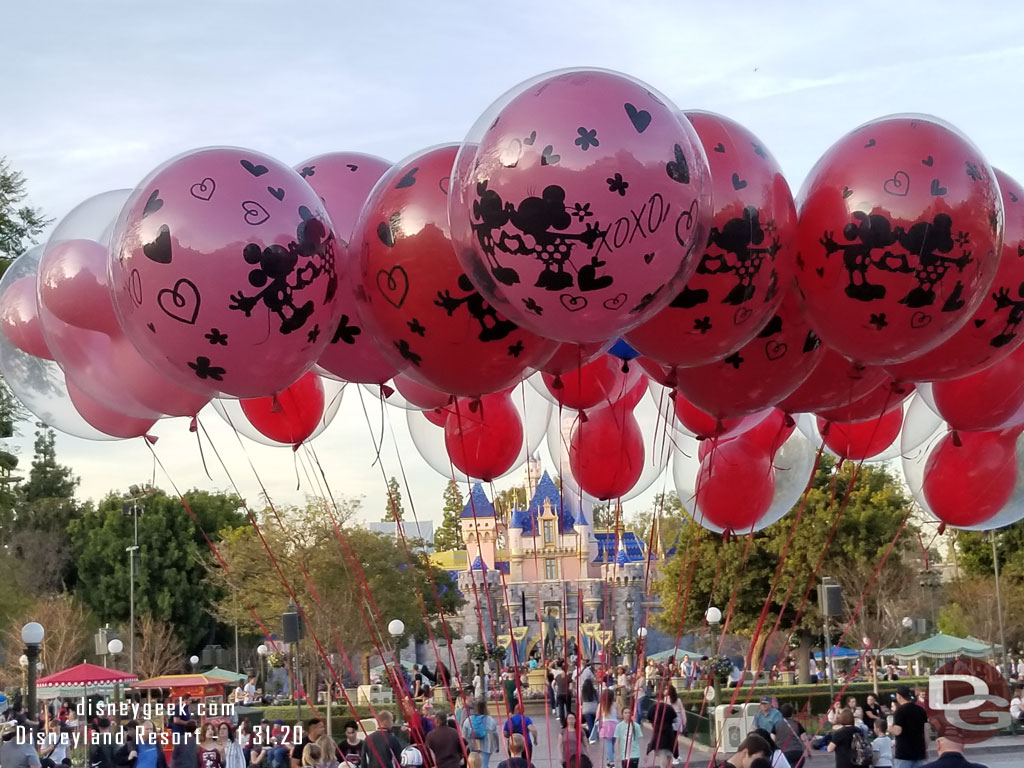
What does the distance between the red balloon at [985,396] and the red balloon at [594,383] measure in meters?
1.73

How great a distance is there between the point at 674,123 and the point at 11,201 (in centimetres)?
2653

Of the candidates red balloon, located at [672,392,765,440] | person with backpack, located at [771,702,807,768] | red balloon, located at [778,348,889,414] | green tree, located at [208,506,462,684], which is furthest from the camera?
green tree, located at [208,506,462,684]

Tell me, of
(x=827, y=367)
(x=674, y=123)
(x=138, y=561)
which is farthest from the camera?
(x=138, y=561)

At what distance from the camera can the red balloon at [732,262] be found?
5.17 meters

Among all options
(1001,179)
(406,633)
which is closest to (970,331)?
(1001,179)

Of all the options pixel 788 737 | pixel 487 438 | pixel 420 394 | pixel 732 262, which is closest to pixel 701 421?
pixel 487 438

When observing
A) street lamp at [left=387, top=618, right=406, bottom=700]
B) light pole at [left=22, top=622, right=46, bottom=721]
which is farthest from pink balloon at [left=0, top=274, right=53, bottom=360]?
light pole at [left=22, top=622, right=46, bottom=721]

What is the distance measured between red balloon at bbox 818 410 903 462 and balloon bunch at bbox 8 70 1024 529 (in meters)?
1.00

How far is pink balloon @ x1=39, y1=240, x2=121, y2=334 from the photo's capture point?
19.8ft

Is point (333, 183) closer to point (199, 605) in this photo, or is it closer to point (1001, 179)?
point (1001, 179)

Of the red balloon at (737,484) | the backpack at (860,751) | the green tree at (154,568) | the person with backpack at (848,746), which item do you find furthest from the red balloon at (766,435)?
the green tree at (154,568)

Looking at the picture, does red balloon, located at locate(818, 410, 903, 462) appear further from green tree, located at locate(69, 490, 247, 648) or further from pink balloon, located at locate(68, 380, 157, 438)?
green tree, located at locate(69, 490, 247, 648)

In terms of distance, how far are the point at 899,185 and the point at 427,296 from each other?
2.01m

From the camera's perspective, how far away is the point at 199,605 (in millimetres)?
60406
